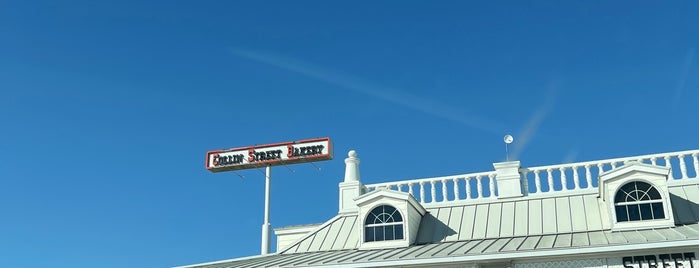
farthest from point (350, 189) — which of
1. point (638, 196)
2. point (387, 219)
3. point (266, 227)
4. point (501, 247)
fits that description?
point (638, 196)

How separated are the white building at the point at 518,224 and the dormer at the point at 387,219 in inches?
1.1

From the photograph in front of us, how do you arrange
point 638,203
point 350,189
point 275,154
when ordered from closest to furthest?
point 638,203 < point 350,189 < point 275,154

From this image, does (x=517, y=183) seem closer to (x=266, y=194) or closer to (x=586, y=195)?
(x=586, y=195)

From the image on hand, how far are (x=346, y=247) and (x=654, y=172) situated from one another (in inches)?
340

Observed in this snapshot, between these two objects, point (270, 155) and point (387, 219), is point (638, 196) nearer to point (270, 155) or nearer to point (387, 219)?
point (387, 219)

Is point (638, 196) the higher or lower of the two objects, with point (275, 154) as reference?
lower

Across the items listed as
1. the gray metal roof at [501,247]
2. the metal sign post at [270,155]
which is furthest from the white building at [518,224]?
A: the metal sign post at [270,155]

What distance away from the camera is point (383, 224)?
19.9 m

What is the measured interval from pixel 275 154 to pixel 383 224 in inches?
396

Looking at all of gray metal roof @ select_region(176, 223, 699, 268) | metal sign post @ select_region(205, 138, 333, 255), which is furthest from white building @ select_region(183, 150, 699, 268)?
metal sign post @ select_region(205, 138, 333, 255)

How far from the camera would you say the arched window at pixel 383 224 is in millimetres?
19734

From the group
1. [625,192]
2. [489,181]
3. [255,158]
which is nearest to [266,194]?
[255,158]

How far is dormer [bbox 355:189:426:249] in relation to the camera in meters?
19.6

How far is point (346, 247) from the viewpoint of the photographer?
20547 mm
